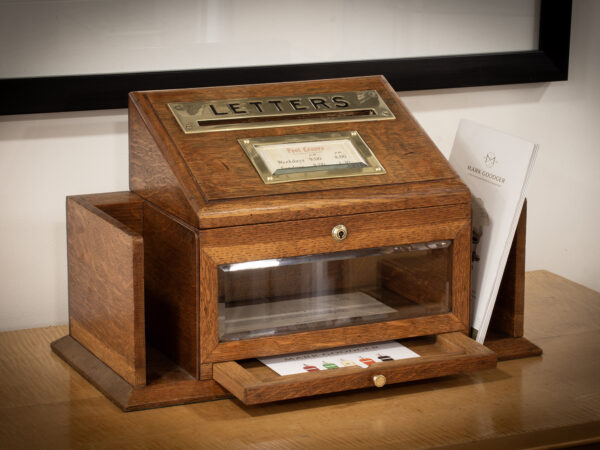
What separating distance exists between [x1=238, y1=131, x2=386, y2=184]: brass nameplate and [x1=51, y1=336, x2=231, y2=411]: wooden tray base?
0.93ft

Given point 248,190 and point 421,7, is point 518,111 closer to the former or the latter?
point 421,7

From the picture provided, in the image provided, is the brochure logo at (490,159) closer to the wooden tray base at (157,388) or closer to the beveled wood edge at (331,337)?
the beveled wood edge at (331,337)

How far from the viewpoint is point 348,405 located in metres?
1.30

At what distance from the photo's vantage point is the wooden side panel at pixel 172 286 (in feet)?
4.21

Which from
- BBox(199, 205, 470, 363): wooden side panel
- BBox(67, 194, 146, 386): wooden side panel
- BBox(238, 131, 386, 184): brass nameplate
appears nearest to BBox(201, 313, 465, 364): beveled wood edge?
BBox(199, 205, 470, 363): wooden side panel

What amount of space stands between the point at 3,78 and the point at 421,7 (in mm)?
728

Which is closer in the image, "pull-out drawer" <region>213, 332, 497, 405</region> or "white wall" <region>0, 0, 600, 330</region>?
"pull-out drawer" <region>213, 332, 497, 405</region>

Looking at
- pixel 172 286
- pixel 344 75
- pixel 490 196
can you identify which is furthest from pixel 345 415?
pixel 344 75

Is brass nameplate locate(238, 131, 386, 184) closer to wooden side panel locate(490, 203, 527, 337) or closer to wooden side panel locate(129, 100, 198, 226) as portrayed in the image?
wooden side panel locate(129, 100, 198, 226)

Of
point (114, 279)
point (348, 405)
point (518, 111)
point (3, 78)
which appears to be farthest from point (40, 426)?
point (518, 111)

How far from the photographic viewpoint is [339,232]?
1312 millimetres

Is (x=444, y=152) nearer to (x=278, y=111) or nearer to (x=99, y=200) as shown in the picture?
(x=278, y=111)

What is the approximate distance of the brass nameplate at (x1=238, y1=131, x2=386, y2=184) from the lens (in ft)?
4.36

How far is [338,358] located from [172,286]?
243 mm
